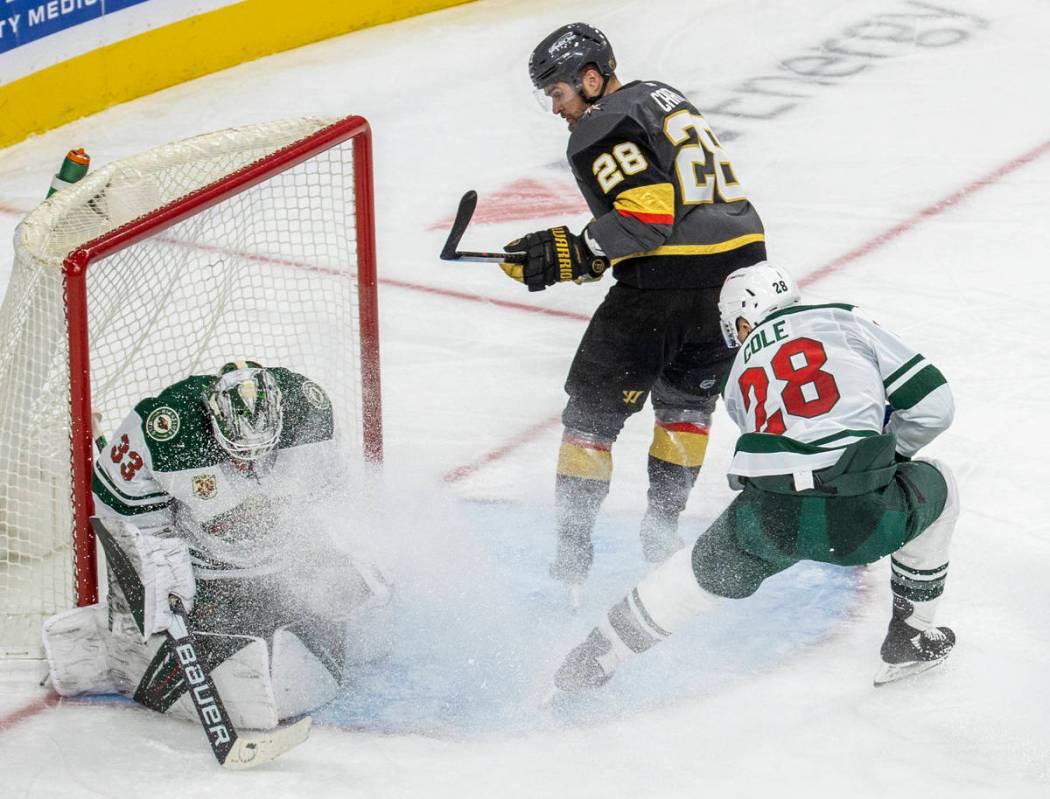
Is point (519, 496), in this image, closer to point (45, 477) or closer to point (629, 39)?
point (45, 477)

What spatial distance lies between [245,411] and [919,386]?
1119 millimetres

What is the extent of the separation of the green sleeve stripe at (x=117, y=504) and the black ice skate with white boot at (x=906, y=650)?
129cm

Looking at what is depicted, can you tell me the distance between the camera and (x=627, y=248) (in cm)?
308

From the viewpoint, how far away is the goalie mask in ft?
8.93

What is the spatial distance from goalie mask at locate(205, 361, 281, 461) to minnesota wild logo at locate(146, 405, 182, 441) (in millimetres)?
68

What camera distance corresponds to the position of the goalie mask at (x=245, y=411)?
107 inches

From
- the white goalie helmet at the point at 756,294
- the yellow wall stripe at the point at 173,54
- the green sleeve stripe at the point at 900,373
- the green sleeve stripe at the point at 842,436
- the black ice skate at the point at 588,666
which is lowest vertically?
the black ice skate at the point at 588,666

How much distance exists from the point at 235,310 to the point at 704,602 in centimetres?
143

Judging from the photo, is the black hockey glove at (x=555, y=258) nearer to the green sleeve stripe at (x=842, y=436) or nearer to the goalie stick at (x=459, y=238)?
the goalie stick at (x=459, y=238)

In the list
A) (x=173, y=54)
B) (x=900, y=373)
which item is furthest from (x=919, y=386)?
(x=173, y=54)

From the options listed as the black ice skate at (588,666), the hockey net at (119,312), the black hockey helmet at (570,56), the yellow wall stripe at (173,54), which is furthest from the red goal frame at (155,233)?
the yellow wall stripe at (173,54)

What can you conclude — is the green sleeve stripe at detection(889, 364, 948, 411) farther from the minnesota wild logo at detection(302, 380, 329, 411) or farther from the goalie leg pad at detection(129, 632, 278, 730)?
Answer: the goalie leg pad at detection(129, 632, 278, 730)

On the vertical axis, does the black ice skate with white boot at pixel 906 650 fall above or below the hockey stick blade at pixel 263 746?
below

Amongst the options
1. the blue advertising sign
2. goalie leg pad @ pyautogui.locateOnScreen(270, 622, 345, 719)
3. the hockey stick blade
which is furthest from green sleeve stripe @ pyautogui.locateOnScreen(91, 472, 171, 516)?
the blue advertising sign
